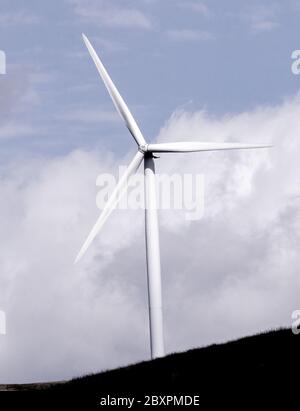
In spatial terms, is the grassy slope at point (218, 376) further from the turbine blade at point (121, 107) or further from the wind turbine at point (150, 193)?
the turbine blade at point (121, 107)

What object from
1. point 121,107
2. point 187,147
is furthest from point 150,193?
point 121,107

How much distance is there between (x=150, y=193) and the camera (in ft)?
276

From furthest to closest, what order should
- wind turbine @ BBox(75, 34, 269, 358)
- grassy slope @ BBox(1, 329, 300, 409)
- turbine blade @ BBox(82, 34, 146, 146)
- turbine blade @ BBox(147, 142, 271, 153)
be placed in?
1. turbine blade @ BBox(82, 34, 146, 146)
2. turbine blade @ BBox(147, 142, 271, 153)
3. wind turbine @ BBox(75, 34, 269, 358)
4. grassy slope @ BBox(1, 329, 300, 409)

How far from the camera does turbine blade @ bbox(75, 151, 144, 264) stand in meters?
81.3

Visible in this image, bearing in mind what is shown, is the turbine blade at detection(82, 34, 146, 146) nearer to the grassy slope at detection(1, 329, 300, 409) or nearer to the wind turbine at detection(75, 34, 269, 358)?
the wind turbine at detection(75, 34, 269, 358)

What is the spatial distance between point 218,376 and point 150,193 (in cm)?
1795

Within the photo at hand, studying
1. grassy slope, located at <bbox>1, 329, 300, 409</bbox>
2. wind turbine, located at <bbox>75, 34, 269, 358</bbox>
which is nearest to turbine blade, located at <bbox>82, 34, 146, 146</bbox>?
wind turbine, located at <bbox>75, 34, 269, 358</bbox>

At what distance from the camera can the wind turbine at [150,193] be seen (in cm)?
8131

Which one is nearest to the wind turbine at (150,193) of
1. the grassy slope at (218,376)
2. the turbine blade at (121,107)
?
the turbine blade at (121,107)

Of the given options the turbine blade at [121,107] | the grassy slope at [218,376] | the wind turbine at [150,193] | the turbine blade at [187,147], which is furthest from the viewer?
the turbine blade at [121,107]

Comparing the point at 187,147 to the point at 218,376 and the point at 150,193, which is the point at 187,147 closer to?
the point at 150,193

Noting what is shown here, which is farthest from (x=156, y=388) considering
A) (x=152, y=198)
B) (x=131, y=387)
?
(x=152, y=198)

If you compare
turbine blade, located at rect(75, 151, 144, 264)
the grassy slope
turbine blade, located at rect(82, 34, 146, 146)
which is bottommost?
the grassy slope
